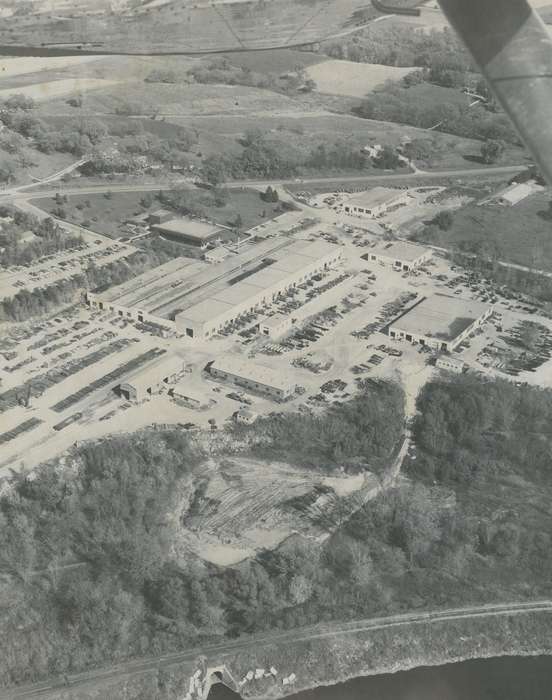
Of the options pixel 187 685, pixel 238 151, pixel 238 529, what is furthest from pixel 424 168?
pixel 187 685

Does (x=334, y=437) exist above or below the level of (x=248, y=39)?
below

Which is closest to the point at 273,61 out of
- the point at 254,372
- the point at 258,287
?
the point at 258,287

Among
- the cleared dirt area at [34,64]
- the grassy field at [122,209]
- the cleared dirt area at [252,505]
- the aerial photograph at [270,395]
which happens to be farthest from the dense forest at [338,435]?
the cleared dirt area at [34,64]

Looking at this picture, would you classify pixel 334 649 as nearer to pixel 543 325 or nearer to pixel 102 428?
pixel 102 428

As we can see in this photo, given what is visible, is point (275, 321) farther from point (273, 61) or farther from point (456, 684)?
point (273, 61)

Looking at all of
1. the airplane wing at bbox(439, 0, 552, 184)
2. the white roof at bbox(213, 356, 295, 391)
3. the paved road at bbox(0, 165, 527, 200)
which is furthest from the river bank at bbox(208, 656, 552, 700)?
the paved road at bbox(0, 165, 527, 200)

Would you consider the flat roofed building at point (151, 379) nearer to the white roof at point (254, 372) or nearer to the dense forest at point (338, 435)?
the white roof at point (254, 372)
